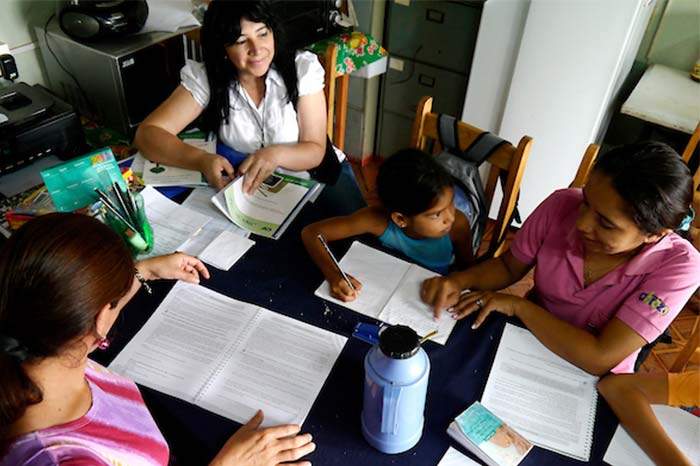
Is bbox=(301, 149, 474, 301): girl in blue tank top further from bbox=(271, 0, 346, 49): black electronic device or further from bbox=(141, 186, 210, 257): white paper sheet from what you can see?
bbox=(271, 0, 346, 49): black electronic device

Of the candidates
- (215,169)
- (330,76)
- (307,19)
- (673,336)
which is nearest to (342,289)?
(215,169)

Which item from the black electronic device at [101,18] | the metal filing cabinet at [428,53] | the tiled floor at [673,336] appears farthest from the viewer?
the metal filing cabinet at [428,53]

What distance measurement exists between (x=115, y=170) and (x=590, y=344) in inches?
46.6

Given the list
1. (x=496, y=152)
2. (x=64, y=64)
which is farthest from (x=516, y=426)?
A: (x=64, y=64)

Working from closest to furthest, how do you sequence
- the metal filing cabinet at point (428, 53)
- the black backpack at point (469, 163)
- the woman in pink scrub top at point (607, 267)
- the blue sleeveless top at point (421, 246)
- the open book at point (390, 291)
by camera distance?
1. the woman in pink scrub top at point (607, 267)
2. the open book at point (390, 291)
3. the blue sleeveless top at point (421, 246)
4. the black backpack at point (469, 163)
5. the metal filing cabinet at point (428, 53)

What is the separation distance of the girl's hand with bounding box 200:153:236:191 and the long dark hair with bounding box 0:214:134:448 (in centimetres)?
75

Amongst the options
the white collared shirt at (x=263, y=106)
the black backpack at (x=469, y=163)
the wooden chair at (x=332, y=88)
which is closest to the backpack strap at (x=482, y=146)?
the black backpack at (x=469, y=163)

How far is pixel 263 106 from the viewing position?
68.1 inches

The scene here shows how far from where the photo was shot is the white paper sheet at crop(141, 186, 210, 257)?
4.46ft

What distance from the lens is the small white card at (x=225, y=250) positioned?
1.30 m

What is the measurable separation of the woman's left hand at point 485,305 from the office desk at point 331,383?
23mm

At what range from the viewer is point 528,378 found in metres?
1.07

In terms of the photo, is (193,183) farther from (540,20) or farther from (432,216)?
(540,20)

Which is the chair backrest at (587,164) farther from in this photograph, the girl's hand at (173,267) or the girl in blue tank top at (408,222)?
the girl's hand at (173,267)
